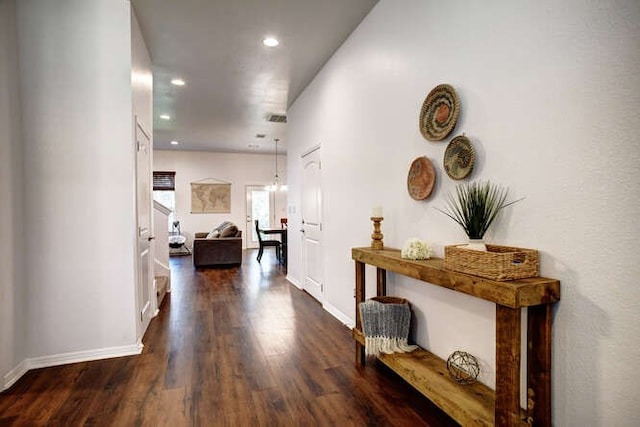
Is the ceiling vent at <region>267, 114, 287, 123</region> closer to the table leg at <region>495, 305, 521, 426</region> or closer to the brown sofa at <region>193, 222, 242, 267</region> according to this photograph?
the brown sofa at <region>193, 222, 242, 267</region>

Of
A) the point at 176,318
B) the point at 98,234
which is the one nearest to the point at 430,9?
the point at 98,234

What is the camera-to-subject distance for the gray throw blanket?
233 cm

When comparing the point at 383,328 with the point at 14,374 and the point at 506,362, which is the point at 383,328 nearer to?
the point at 506,362

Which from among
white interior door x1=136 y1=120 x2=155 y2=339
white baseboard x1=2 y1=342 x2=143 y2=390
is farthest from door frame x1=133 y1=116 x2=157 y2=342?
white baseboard x1=2 y1=342 x2=143 y2=390

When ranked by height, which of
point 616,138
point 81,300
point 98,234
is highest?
point 616,138

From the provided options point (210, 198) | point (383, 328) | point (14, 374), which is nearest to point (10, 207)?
point (14, 374)

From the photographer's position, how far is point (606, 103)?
1326 millimetres

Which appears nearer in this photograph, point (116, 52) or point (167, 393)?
point (167, 393)

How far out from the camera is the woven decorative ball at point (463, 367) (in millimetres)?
1917

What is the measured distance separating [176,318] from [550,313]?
3.44 m

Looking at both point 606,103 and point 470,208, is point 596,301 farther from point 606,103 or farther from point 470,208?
point 606,103

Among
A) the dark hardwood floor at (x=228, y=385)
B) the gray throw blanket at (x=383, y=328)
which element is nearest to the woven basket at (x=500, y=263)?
the gray throw blanket at (x=383, y=328)

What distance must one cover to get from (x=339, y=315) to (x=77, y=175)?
2.70 metres

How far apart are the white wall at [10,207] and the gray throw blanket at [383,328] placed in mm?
2430
